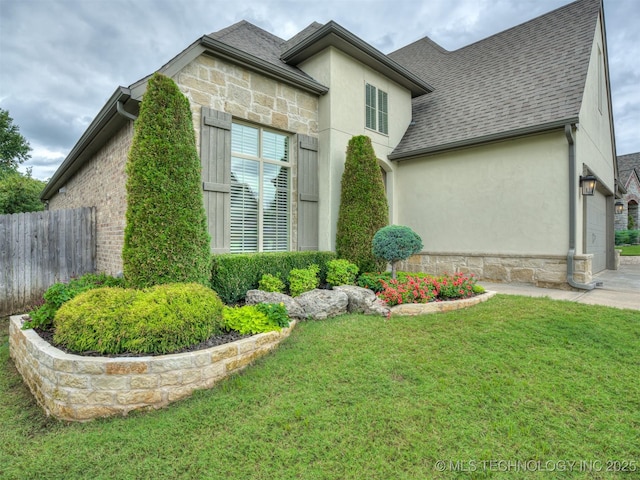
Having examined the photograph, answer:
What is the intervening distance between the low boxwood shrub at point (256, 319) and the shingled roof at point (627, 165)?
81.2ft

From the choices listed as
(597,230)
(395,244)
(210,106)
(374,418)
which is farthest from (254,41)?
(597,230)

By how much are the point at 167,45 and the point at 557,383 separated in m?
13.9

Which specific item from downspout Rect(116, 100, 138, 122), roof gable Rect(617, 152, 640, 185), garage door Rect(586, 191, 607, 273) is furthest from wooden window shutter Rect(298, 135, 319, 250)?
roof gable Rect(617, 152, 640, 185)

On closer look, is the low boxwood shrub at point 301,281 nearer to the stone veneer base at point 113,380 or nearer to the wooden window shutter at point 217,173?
the wooden window shutter at point 217,173

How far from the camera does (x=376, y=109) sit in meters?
7.89

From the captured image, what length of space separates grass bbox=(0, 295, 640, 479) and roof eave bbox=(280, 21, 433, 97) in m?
5.94

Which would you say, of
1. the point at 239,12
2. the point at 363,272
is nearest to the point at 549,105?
the point at 363,272

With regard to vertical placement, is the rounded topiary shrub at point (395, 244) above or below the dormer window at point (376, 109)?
below

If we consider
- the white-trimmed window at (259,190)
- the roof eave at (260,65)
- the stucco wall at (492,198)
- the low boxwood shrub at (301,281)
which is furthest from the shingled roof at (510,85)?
the low boxwood shrub at (301,281)

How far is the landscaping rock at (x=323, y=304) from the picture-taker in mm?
4422

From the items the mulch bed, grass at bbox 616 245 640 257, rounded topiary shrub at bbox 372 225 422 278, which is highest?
rounded topiary shrub at bbox 372 225 422 278

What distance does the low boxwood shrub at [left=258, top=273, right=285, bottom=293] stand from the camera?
5016mm

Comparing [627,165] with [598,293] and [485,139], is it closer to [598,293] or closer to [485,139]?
[485,139]

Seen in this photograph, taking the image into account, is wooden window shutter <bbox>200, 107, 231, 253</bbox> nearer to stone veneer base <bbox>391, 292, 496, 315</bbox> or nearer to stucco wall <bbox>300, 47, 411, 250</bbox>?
stucco wall <bbox>300, 47, 411, 250</bbox>
